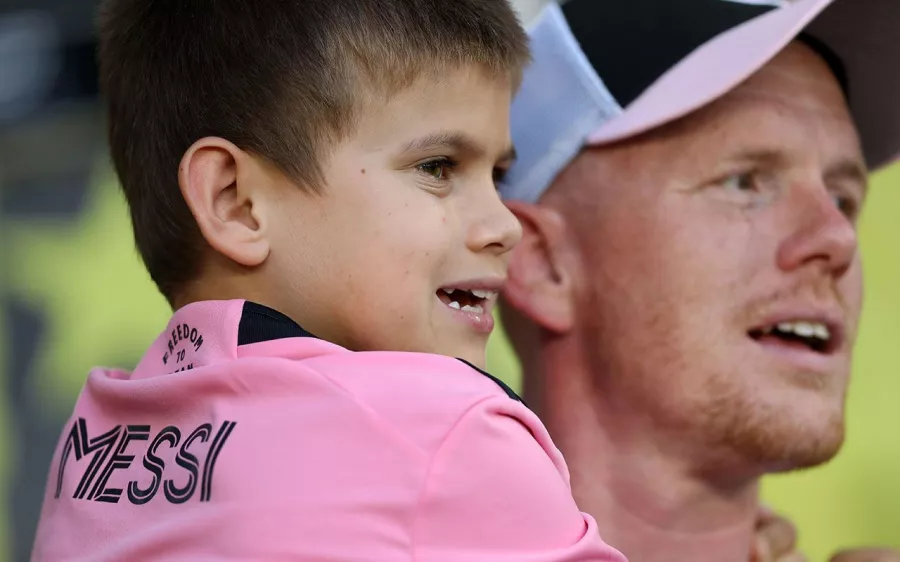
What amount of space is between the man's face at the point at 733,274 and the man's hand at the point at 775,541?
0.16m

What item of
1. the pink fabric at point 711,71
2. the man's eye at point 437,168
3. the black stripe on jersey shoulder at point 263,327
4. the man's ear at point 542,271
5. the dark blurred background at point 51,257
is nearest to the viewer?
the black stripe on jersey shoulder at point 263,327

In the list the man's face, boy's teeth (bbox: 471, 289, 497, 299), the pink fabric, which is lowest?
the man's face

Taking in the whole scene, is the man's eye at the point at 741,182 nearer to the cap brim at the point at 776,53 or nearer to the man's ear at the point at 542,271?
the cap brim at the point at 776,53

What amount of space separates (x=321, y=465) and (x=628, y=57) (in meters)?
0.72

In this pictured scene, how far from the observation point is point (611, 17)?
56.6 inches

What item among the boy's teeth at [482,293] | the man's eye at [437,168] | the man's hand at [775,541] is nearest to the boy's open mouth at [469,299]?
the boy's teeth at [482,293]

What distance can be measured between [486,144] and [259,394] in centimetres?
33

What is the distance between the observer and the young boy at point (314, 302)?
2.92 ft

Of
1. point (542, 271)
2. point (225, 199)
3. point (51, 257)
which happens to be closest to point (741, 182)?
point (542, 271)

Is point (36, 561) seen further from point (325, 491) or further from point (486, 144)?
point (486, 144)

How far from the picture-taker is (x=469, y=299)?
1.16 meters

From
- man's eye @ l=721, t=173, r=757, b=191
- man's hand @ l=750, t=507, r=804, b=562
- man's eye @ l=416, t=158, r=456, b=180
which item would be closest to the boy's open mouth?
man's eye @ l=416, t=158, r=456, b=180

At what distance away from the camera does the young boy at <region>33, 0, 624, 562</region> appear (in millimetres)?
890

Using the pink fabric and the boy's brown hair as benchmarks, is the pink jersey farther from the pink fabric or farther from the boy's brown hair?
the pink fabric
